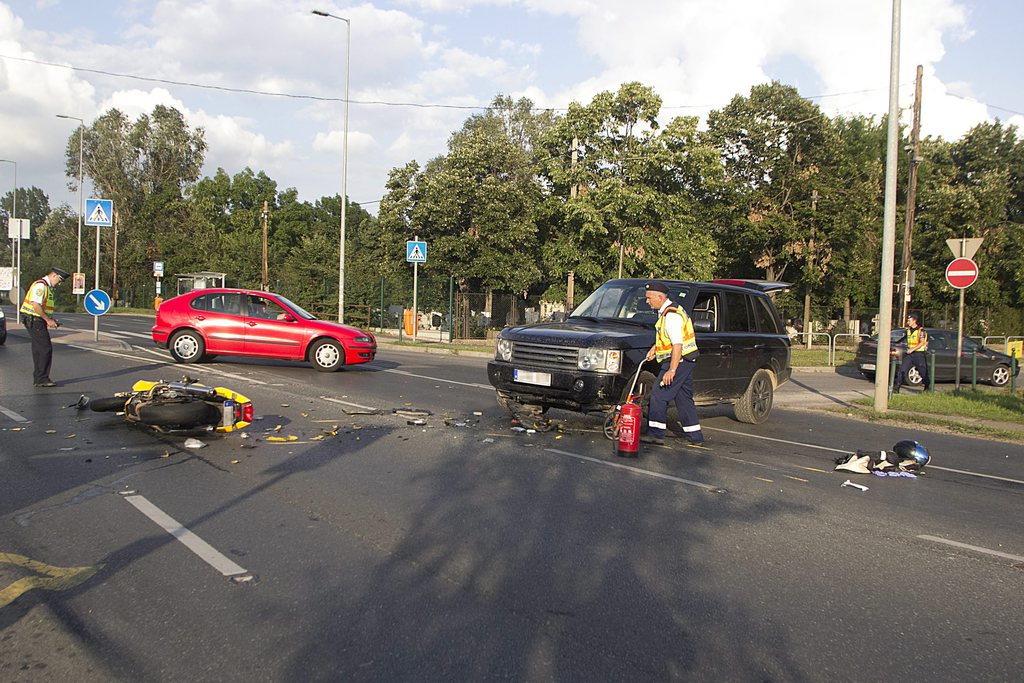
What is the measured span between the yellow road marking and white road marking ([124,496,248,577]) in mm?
528

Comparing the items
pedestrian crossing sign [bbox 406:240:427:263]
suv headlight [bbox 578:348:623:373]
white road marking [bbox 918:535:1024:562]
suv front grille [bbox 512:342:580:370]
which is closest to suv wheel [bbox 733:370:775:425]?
suv headlight [bbox 578:348:623:373]

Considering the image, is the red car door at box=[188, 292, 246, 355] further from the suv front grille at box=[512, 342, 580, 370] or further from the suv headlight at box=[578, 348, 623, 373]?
the suv headlight at box=[578, 348, 623, 373]

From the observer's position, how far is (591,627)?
12.2 feet

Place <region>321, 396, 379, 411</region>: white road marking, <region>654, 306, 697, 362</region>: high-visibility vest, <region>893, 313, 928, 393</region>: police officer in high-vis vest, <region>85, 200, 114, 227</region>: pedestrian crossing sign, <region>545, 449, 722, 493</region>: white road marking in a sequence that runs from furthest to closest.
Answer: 1. <region>85, 200, 114, 227</region>: pedestrian crossing sign
2. <region>893, 313, 928, 393</region>: police officer in high-vis vest
3. <region>321, 396, 379, 411</region>: white road marking
4. <region>654, 306, 697, 362</region>: high-visibility vest
5. <region>545, 449, 722, 493</region>: white road marking

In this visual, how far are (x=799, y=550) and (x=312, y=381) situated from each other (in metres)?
9.88

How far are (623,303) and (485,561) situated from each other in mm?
5834

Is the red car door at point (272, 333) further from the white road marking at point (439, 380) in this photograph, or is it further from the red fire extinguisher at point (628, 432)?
the red fire extinguisher at point (628, 432)

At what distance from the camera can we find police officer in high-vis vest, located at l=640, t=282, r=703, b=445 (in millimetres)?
8234

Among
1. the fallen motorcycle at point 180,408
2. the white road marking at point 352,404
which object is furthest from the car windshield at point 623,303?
the fallen motorcycle at point 180,408

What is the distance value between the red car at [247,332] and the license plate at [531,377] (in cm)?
704

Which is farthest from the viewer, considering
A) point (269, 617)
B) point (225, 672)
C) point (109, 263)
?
point (109, 263)

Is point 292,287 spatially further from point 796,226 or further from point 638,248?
point 796,226

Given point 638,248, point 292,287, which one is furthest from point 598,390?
point 292,287

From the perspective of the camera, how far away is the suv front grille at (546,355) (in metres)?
8.66
